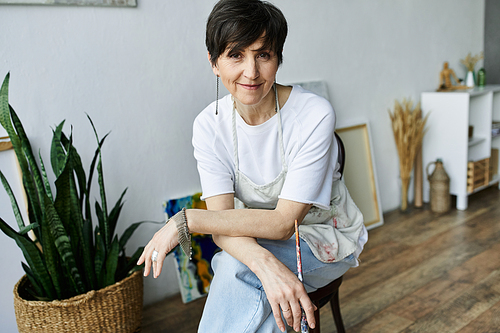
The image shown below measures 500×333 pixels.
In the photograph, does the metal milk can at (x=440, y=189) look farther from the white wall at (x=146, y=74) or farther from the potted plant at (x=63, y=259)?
the potted plant at (x=63, y=259)

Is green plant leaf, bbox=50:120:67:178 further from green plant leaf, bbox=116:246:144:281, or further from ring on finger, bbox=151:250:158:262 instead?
ring on finger, bbox=151:250:158:262

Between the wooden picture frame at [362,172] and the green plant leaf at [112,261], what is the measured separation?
184 cm

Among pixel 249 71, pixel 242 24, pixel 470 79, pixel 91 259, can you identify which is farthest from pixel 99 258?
pixel 470 79

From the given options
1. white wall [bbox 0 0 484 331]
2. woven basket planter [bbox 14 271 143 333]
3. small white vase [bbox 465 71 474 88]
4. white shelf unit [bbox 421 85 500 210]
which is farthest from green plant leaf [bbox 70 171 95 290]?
small white vase [bbox 465 71 474 88]

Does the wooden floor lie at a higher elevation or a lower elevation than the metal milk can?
lower

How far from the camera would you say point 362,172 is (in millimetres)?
3297

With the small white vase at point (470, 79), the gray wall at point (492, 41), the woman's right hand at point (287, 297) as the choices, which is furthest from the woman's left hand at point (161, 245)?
the gray wall at point (492, 41)

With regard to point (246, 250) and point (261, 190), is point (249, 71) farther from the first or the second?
point (246, 250)

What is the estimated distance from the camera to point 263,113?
5.09 ft

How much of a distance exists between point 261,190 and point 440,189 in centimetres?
245

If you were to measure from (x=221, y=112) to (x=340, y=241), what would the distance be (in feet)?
2.08

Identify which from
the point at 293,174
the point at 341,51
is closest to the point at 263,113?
the point at 293,174

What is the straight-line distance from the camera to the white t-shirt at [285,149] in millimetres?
1420

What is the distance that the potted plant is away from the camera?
5.59 ft
